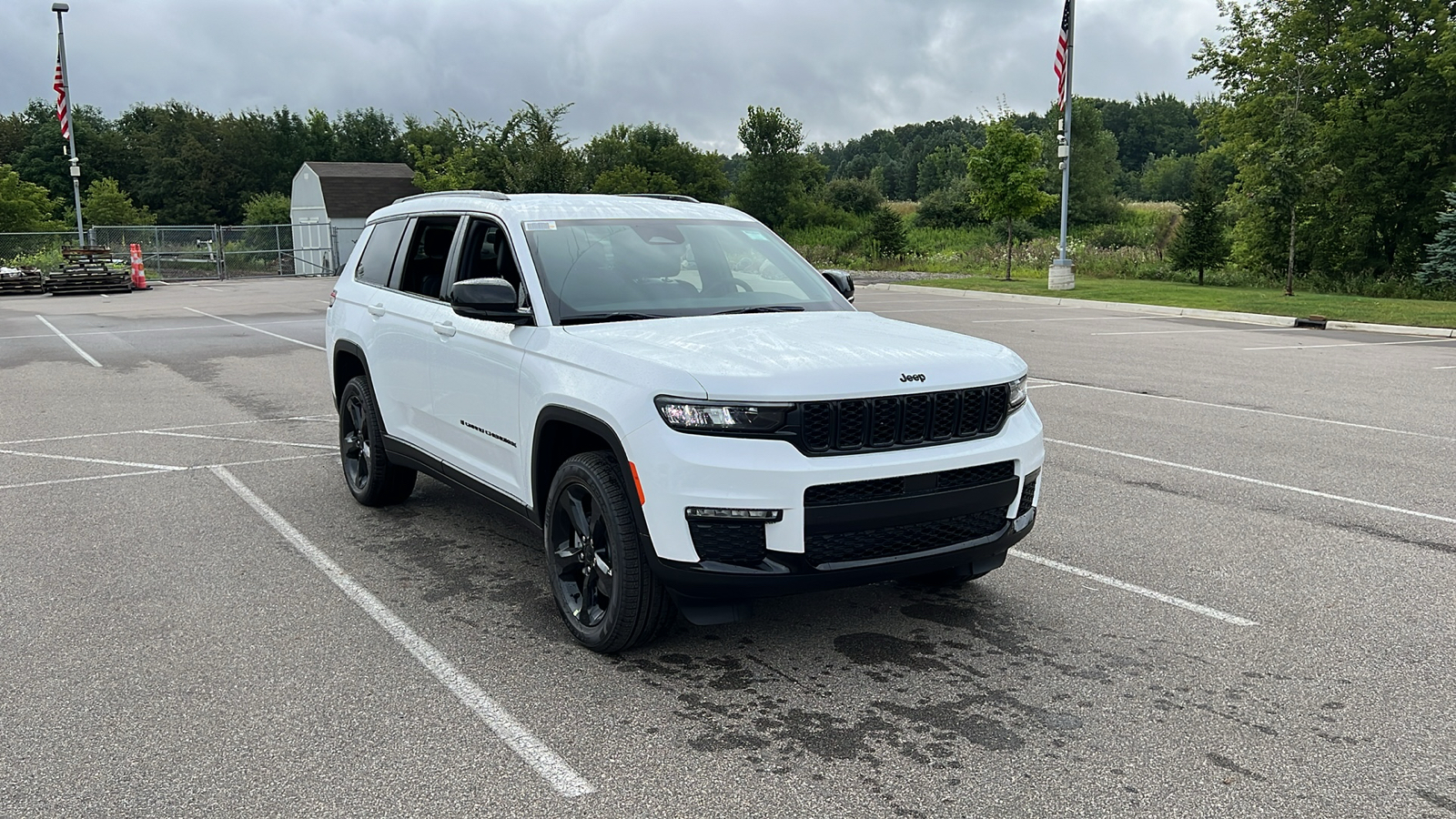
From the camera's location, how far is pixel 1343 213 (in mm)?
35750

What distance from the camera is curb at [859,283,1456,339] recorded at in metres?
19.8

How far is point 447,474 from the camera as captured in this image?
5.89 meters

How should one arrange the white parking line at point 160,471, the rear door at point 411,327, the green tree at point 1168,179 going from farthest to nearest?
the green tree at point 1168,179
the white parking line at point 160,471
the rear door at point 411,327

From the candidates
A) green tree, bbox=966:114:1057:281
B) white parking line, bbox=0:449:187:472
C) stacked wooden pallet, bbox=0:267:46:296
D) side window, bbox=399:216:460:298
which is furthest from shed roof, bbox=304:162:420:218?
side window, bbox=399:216:460:298

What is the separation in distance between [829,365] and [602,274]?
1585mm

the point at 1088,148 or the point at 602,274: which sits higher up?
the point at 1088,148

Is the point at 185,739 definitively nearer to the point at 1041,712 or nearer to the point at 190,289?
the point at 1041,712

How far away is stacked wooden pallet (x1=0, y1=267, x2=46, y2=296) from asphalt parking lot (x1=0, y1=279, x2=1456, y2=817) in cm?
3092

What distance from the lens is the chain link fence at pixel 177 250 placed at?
1716 inches

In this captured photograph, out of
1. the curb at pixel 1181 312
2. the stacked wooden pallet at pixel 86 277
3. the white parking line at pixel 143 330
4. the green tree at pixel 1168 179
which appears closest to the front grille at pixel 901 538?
the curb at pixel 1181 312

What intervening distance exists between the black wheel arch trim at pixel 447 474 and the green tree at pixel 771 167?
2374 inches

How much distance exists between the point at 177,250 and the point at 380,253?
4559 cm

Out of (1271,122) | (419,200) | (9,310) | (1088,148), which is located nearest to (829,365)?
(419,200)

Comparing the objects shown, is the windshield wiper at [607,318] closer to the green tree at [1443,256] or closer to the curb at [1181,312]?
the curb at [1181,312]
